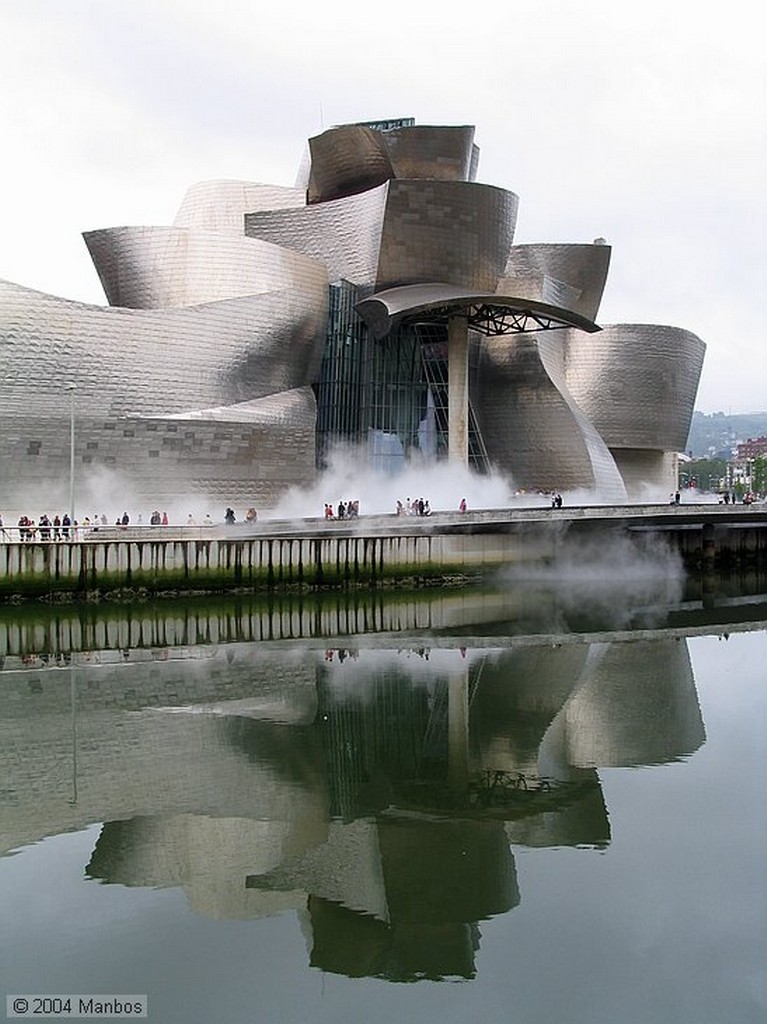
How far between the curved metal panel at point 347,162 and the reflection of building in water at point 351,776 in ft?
63.5

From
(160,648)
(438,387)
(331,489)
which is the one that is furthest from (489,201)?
(160,648)

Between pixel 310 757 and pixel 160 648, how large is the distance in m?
6.80

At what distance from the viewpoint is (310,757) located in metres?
11.0

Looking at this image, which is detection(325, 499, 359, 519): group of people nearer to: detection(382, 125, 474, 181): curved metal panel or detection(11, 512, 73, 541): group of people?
detection(11, 512, 73, 541): group of people

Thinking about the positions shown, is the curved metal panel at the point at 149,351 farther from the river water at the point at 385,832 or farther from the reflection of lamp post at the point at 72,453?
the river water at the point at 385,832

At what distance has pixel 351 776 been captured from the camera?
33.8ft

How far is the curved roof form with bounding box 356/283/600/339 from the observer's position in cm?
2786

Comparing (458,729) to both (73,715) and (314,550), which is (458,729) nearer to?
(73,715)

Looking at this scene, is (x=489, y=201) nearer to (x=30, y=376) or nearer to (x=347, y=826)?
(x=30, y=376)

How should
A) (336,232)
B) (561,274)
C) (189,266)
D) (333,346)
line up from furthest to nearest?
(561,274), (333,346), (336,232), (189,266)

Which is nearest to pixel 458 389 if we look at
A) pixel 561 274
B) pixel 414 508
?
pixel 414 508

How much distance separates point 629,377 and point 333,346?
11725 mm

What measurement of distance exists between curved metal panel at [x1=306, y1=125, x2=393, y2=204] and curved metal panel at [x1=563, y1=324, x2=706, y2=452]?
366 inches

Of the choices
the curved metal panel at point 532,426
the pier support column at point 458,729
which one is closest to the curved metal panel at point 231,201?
the curved metal panel at point 532,426
